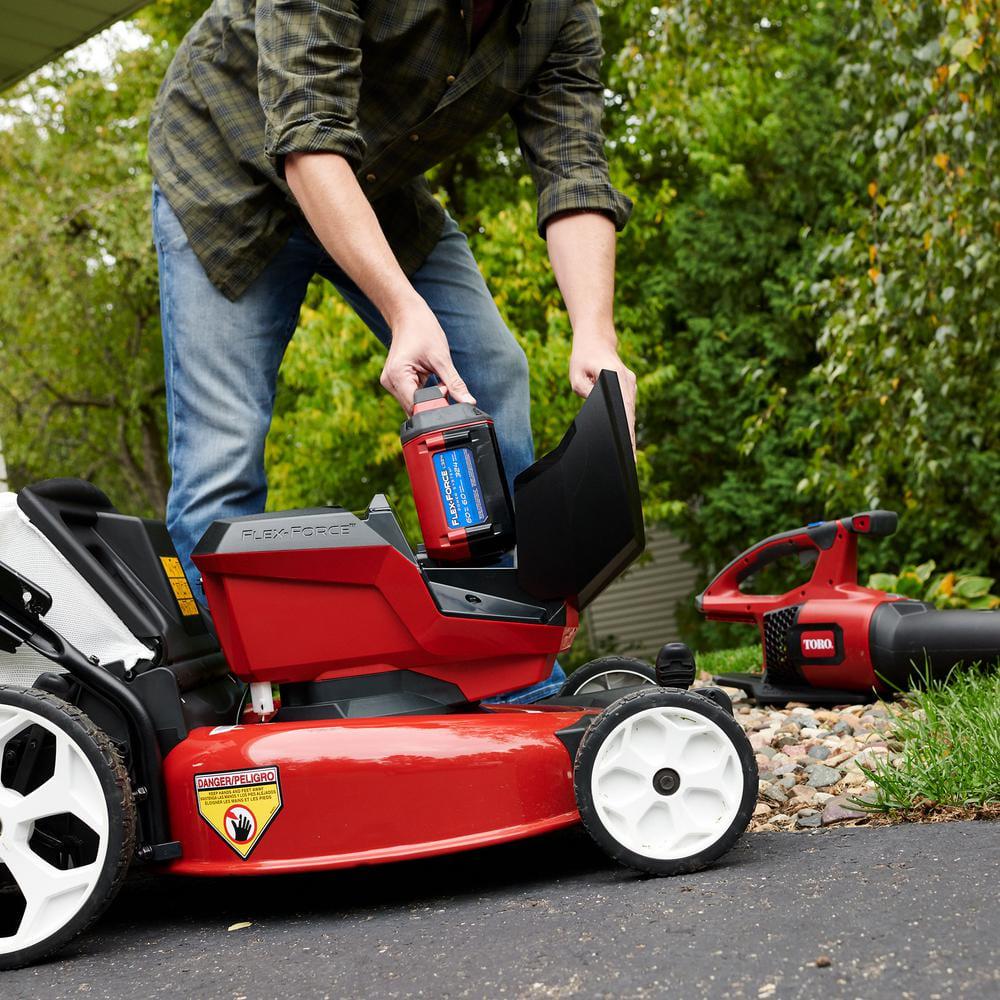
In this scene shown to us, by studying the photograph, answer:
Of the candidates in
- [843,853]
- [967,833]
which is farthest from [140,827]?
[967,833]

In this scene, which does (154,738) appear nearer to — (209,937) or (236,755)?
(236,755)

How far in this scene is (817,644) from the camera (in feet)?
11.8

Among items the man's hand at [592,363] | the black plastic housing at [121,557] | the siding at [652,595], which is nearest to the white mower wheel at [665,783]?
the man's hand at [592,363]

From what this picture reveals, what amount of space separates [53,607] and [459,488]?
0.70 m

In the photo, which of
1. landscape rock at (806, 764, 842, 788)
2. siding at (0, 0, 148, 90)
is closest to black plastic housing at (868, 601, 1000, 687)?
landscape rock at (806, 764, 842, 788)

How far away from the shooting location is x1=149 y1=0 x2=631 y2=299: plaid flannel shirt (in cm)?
223

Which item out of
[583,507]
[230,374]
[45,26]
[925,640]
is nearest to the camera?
[583,507]

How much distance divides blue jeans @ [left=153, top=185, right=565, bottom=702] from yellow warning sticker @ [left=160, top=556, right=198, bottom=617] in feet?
0.36

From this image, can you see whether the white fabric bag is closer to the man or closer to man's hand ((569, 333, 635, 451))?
the man

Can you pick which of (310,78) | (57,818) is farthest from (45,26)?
(57,818)

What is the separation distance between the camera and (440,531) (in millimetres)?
2129

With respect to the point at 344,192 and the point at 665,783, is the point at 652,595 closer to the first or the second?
the point at 344,192

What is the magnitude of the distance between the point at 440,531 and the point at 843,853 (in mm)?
828

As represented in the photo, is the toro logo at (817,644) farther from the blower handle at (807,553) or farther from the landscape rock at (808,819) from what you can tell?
the landscape rock at (808,819)
